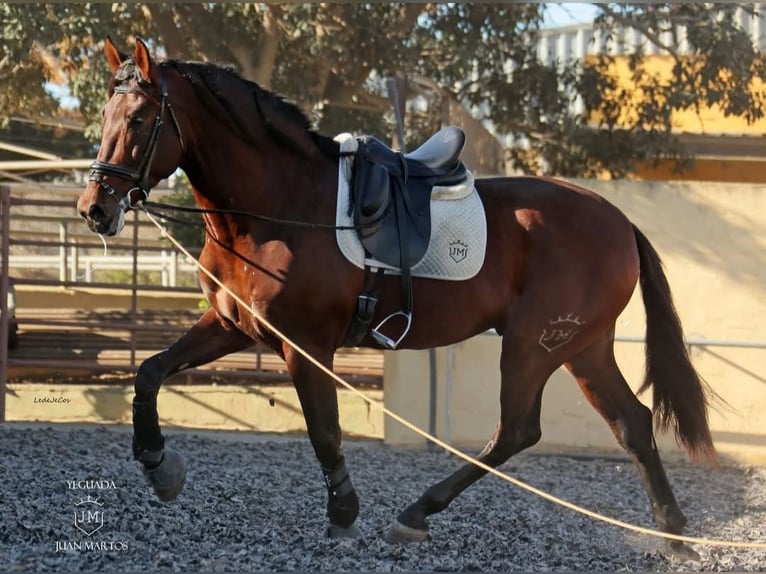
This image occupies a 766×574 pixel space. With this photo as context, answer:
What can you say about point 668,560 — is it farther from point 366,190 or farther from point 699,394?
point 366,190

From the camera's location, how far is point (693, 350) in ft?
26.1

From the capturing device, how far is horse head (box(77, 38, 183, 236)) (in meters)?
4.29

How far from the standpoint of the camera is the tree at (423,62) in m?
9.90

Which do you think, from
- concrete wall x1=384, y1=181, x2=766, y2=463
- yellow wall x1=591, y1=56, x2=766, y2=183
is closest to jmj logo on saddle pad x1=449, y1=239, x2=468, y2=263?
concrete wall x1=384, y1=181, x2=766, y2=463

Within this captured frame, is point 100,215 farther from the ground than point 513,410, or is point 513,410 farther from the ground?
point 100,215

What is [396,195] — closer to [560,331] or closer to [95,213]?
[560,331]

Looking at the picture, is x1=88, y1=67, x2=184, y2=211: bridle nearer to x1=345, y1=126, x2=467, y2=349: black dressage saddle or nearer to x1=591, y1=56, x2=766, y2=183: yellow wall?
x1=345, y1=126, x2=467, y2=349: black dressage saddle

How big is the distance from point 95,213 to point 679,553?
3061 mm

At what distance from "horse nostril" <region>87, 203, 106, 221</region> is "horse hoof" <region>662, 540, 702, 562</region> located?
300 cm

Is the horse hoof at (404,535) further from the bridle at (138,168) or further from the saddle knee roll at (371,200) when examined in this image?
the bridle at (138,168)

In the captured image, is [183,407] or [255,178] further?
[183,407]

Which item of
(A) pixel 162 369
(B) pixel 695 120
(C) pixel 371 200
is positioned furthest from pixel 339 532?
(B) pixel 695 120

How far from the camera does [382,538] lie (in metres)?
5.00

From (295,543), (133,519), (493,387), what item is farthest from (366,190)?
(493,387)
